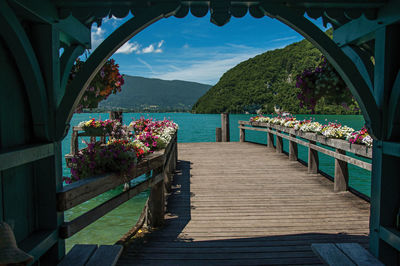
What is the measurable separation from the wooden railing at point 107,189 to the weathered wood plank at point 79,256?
0.66ft

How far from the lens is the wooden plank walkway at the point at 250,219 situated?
328cm

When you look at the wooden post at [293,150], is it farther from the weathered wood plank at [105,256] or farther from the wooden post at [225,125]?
the weathered wood plank at [105,256]

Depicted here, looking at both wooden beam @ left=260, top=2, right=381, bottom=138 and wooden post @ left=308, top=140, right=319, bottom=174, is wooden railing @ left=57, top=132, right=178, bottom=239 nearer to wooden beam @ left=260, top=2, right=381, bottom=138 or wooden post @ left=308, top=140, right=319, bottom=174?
wooden beam @ left=260, top=2, right=381, bottom=138

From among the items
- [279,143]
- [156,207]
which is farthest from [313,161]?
[156,207]

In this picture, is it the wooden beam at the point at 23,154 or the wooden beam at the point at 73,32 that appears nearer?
the wooden beam at the point at 23,154

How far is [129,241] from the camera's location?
362cm

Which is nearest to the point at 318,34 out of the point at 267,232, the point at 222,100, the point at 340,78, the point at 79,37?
the point at 340,78

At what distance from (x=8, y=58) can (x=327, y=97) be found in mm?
3098

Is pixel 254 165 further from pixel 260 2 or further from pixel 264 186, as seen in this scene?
pixel 260 2

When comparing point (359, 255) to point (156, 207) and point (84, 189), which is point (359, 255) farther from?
point (156, 207)

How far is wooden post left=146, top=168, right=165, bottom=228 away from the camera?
13.6 feet

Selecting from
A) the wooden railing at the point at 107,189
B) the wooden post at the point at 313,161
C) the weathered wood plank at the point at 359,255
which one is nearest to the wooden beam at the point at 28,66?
the wooden railing at the point at 107,189

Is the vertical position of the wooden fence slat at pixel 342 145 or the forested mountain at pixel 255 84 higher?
the forested mountain at pixel 255 84

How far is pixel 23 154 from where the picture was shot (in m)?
2.15
